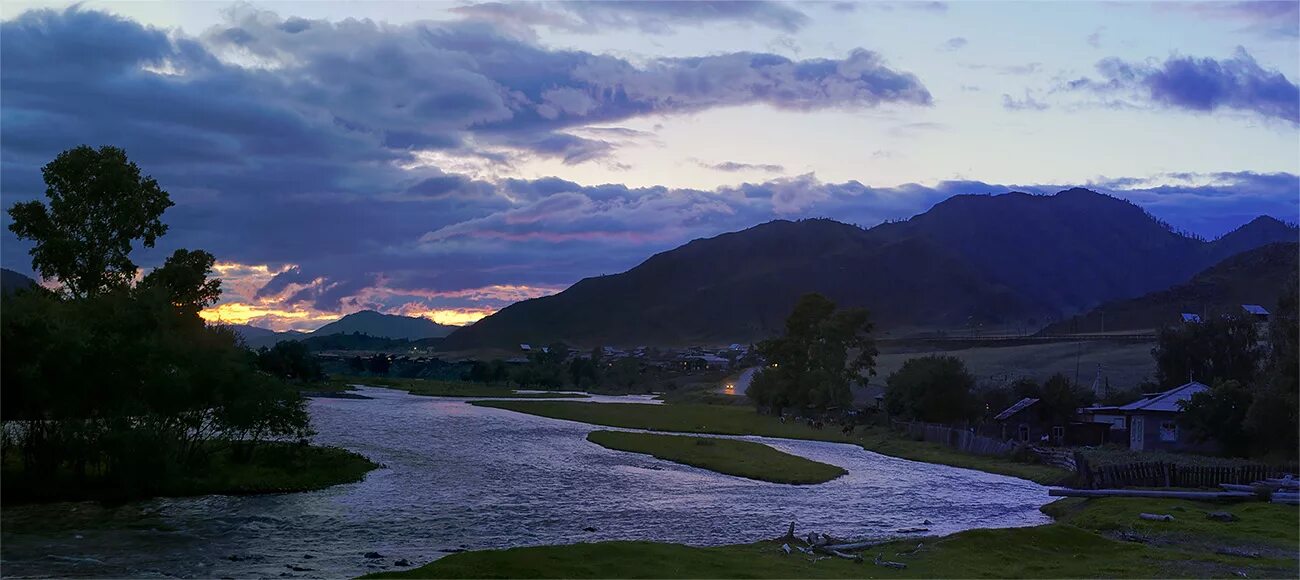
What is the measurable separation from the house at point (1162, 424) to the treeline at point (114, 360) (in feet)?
192

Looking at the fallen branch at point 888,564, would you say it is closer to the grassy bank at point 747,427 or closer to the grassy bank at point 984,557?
the grassy bank at point 984,557

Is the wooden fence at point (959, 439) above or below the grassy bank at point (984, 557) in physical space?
above

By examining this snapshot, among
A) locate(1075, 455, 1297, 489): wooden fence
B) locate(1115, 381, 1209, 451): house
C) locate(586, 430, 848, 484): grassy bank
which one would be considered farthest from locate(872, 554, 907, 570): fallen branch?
locate(1115, 381, 1209, 451): house

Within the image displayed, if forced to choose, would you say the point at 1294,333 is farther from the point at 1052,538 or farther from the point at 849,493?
the point at 1052,538

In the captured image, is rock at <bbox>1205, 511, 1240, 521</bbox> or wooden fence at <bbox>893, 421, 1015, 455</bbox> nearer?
rock at <bbox>1205, 511, 1240, 521</bbox>

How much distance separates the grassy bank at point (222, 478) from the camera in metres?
43.4

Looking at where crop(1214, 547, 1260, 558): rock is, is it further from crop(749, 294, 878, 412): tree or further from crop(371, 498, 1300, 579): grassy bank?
crop(749, 294, 878, 412): tree

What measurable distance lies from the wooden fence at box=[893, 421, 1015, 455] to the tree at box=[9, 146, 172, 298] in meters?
58.3

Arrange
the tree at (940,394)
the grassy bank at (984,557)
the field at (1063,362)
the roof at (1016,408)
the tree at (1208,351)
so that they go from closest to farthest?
the grassy bank at (984,557), the roof at (1016,408), the tree at (1208,351), the tree at (940,394), the field at (1063,362)

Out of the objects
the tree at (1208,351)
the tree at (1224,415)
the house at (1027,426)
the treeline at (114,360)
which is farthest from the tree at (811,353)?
the treeline at (114,360)

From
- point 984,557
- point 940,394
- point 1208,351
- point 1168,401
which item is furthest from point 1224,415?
point 984,557

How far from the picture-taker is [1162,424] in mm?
75438

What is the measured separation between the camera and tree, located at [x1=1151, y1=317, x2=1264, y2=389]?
304ft

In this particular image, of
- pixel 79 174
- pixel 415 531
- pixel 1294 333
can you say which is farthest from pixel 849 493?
pixel 79 174
